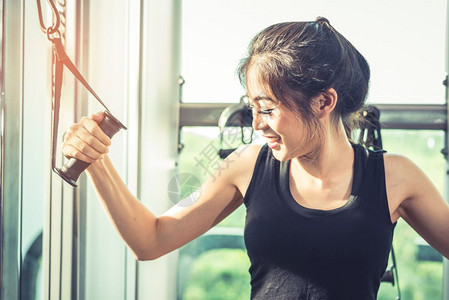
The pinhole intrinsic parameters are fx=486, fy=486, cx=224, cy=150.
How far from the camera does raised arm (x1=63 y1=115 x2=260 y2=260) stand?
0.92 m

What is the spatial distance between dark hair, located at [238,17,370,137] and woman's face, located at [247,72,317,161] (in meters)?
0.01

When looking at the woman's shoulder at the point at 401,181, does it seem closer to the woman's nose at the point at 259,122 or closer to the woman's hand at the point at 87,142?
the woman's nose at the point at 259,122

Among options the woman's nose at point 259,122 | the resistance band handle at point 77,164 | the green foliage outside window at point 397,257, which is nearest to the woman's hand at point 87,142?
the resistance band handle at point 77,164

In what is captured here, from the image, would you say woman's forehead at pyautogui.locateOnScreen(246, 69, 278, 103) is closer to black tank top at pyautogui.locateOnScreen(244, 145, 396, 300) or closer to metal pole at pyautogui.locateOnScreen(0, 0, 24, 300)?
black tank top at pyautogui.locateOnScreen(244, 145, 396, 300)

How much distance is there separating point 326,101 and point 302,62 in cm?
10

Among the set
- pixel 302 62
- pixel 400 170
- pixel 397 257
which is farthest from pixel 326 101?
pixel 397 257

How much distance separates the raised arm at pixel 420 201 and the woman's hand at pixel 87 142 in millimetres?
586

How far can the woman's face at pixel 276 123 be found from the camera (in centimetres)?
92

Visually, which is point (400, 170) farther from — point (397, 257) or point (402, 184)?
point (397, 257)

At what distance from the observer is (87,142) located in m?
0.79

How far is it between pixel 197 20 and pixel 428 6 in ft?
2.37

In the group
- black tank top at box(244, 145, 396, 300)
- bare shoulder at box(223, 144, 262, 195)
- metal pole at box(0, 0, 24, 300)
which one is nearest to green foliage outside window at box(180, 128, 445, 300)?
bare shoulder at box(223, 144, 262, 195)

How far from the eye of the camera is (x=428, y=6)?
1.50 meters

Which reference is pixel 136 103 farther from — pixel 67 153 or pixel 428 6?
pixel 428 6
